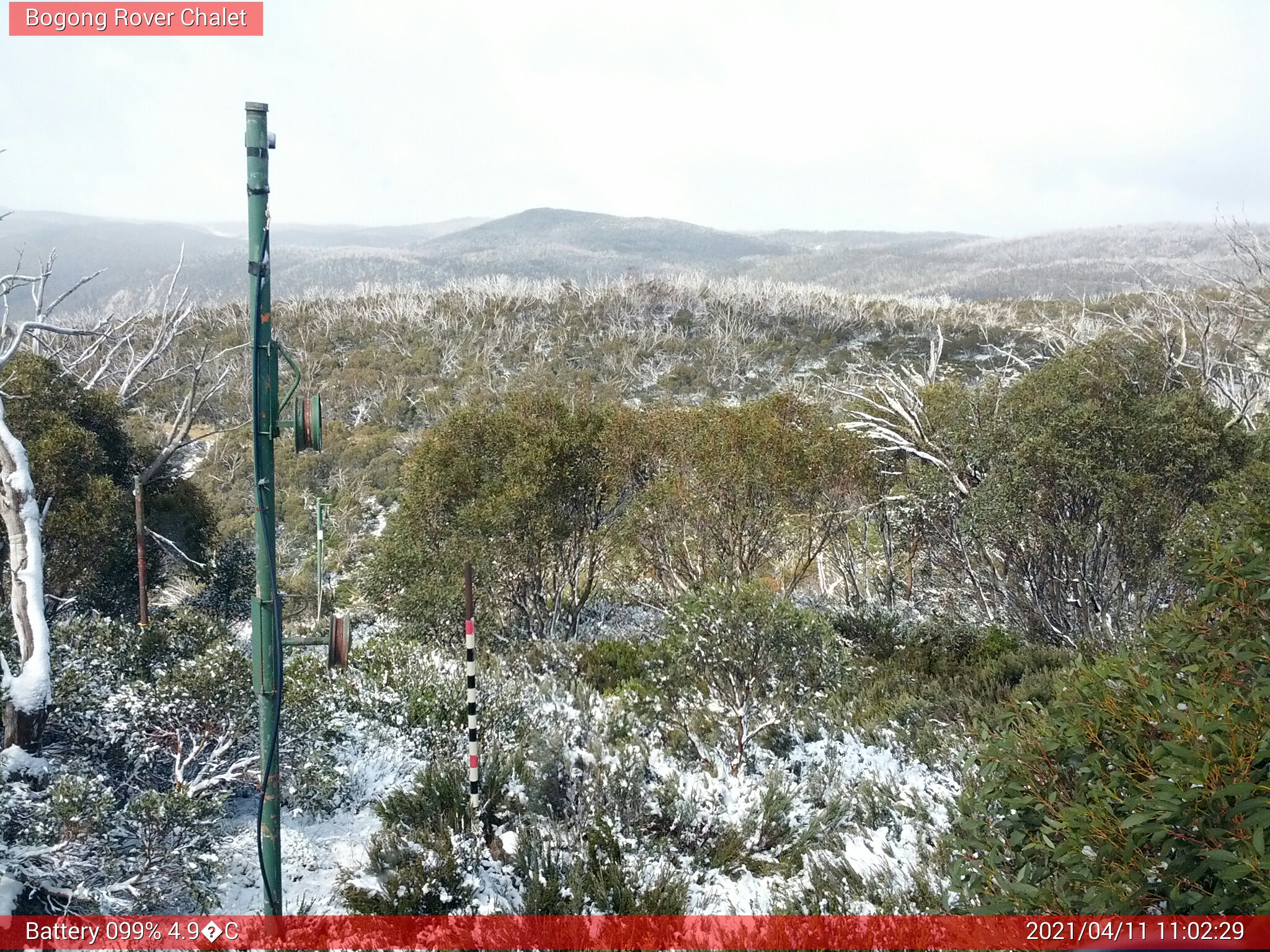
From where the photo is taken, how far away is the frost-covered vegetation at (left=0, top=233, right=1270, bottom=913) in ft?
9.05

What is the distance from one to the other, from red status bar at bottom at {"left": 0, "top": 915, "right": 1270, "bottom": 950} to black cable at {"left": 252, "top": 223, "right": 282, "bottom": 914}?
1.41 feet

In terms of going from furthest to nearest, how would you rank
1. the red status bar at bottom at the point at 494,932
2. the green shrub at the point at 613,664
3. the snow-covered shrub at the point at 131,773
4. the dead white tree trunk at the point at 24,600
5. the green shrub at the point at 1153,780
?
the green shrub at the point at 613,664 → the dead white tree trunk at the point at 24,600 → the snow-covered shrub at the point at 131,773 → the red status bar at bottom at the point at 494,932 → the green shrub at the point at 1153,780

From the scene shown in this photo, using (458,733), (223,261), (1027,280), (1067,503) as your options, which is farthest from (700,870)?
(1027,280)

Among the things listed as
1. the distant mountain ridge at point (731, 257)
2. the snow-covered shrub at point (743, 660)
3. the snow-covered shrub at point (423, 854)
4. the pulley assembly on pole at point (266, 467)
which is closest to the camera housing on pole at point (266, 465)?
the pulley assembly on pole at point (266, 467)

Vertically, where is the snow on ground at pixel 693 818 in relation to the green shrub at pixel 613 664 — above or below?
above

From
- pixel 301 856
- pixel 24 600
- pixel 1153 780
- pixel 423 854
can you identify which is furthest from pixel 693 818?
pixel 24 600

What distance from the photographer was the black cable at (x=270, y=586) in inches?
128

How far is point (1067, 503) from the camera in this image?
8320 millimetres

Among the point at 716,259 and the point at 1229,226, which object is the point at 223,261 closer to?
the point at 1229,226

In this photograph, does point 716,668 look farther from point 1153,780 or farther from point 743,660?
point 1153,780

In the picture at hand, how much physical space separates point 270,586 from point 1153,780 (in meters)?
3.44

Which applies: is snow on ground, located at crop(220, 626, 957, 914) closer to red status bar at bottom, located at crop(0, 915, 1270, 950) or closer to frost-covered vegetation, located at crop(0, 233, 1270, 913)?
frost-covered vegetation, located at crop(0, 233, 1270, 913)
